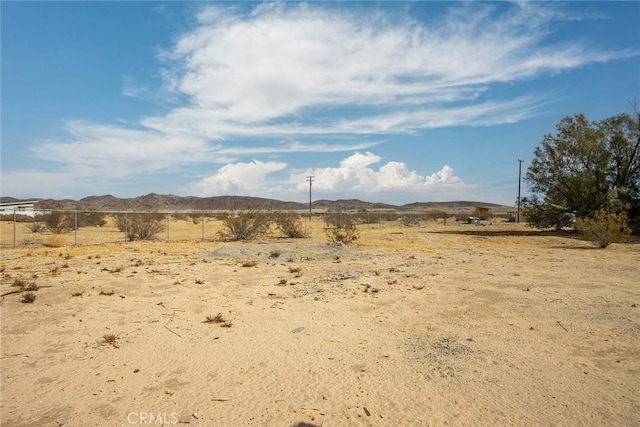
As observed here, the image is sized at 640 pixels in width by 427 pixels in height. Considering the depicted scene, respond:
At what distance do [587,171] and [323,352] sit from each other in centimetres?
3415

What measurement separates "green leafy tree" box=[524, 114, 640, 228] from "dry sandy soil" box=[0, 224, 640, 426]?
2396 centimetres

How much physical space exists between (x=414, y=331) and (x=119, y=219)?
3529 centimetres

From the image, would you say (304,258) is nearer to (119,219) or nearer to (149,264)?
(149,264)

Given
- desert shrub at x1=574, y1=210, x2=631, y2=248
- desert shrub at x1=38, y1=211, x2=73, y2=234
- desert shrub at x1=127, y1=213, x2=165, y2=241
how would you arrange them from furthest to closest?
desert shrub at x1=38, y1=211, x2=73, y2=234, desert shrub at x1=127, y1=213, x2=165, y2=241, desert shrub at x1=574, y1=210, x2=631, y2=248

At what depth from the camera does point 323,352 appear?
6230 mm

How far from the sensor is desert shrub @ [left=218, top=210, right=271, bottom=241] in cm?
3027

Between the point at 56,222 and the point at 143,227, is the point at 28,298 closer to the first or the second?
the point at 143,227

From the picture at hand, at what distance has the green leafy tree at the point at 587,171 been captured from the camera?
106ft

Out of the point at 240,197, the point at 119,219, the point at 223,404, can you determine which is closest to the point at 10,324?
the point at 223,404

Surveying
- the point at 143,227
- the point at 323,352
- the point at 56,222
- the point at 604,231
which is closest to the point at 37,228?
the point at 56,222

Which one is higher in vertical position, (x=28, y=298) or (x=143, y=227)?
(x=143, y=227)

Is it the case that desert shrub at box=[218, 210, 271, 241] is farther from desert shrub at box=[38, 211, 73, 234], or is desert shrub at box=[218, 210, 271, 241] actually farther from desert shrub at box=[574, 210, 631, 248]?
desert shrub at box=[574, 210, 631, 248]

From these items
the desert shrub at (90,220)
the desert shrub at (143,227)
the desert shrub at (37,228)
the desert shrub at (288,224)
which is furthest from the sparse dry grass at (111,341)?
the desert shrub at (90,220)

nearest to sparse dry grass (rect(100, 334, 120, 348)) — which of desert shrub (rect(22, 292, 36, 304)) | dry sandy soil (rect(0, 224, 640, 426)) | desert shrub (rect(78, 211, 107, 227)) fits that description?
dry sandy soil (rect(0, 224, 640, 426))
